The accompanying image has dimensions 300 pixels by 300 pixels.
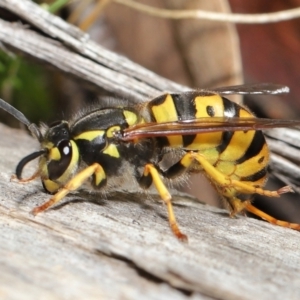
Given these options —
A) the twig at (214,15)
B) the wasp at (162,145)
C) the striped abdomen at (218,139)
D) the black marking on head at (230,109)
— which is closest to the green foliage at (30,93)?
the twig at (214,15)

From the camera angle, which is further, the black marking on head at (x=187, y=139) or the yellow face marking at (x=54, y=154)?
the black marking on head at (x=187, y=139)

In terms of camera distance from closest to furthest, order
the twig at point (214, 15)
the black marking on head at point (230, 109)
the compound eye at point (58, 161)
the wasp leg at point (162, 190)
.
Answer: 1. the wasp leg at point (162, 190)
2. the compound eye at point (58, 161)
3. the black marking on head at point (230, 109)
4. the twig at point (214, 15)

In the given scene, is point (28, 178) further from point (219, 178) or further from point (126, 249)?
point (126, 249)

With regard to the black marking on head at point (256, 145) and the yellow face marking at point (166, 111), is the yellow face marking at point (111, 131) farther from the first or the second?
the black marking on head at point (256, 145)

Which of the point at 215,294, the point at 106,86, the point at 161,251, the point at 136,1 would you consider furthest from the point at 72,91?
the point at 215,294

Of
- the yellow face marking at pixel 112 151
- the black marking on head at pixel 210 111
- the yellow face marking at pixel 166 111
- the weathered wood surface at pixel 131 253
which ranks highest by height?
the black marking on head at pixel 210 111

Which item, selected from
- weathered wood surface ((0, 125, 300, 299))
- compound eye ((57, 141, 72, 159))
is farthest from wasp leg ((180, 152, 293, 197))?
compound eye ((57, 141, 72, 159))
